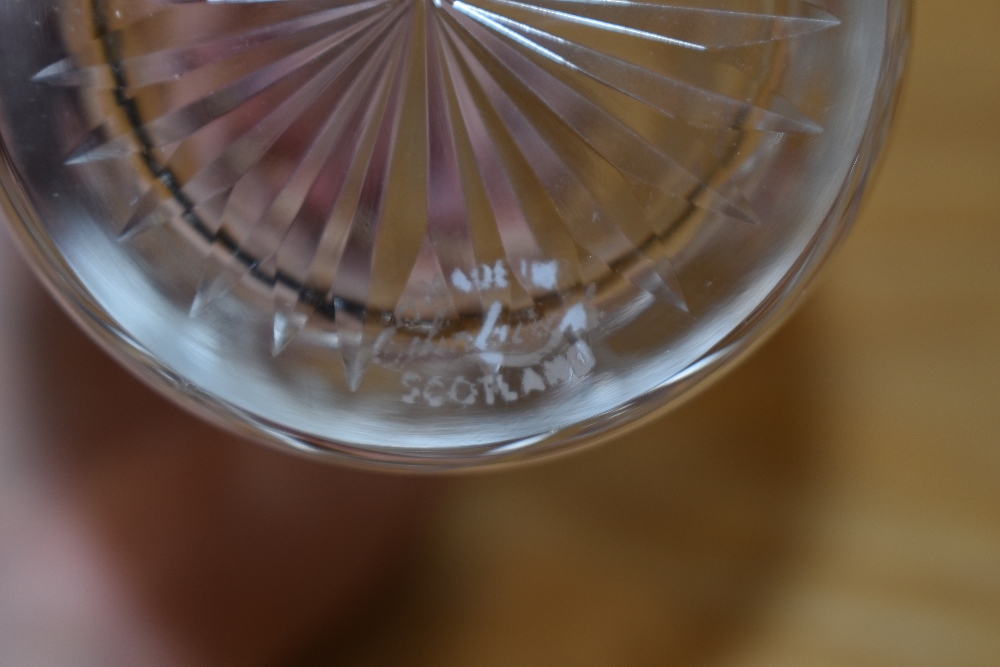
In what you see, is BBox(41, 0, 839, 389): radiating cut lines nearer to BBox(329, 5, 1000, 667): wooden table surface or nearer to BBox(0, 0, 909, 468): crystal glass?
BBox(0, 0, 909, 468): crystal glass

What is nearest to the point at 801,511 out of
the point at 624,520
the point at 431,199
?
the point at 624,520

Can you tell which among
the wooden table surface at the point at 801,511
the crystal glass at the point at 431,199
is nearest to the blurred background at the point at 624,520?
the wooden table surface at the point at 801,511

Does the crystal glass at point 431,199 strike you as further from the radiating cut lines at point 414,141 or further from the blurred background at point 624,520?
the blurred background at point 624,520

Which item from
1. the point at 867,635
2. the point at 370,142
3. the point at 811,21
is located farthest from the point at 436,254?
the point at 867,635

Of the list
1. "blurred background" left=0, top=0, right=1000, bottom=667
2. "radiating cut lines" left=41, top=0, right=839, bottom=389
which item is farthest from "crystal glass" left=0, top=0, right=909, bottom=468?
"blurred background" left=0, top=0, right=1000, bottom=667

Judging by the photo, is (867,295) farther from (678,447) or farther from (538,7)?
(538,7)

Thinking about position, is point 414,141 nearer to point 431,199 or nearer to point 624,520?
point 431,199
